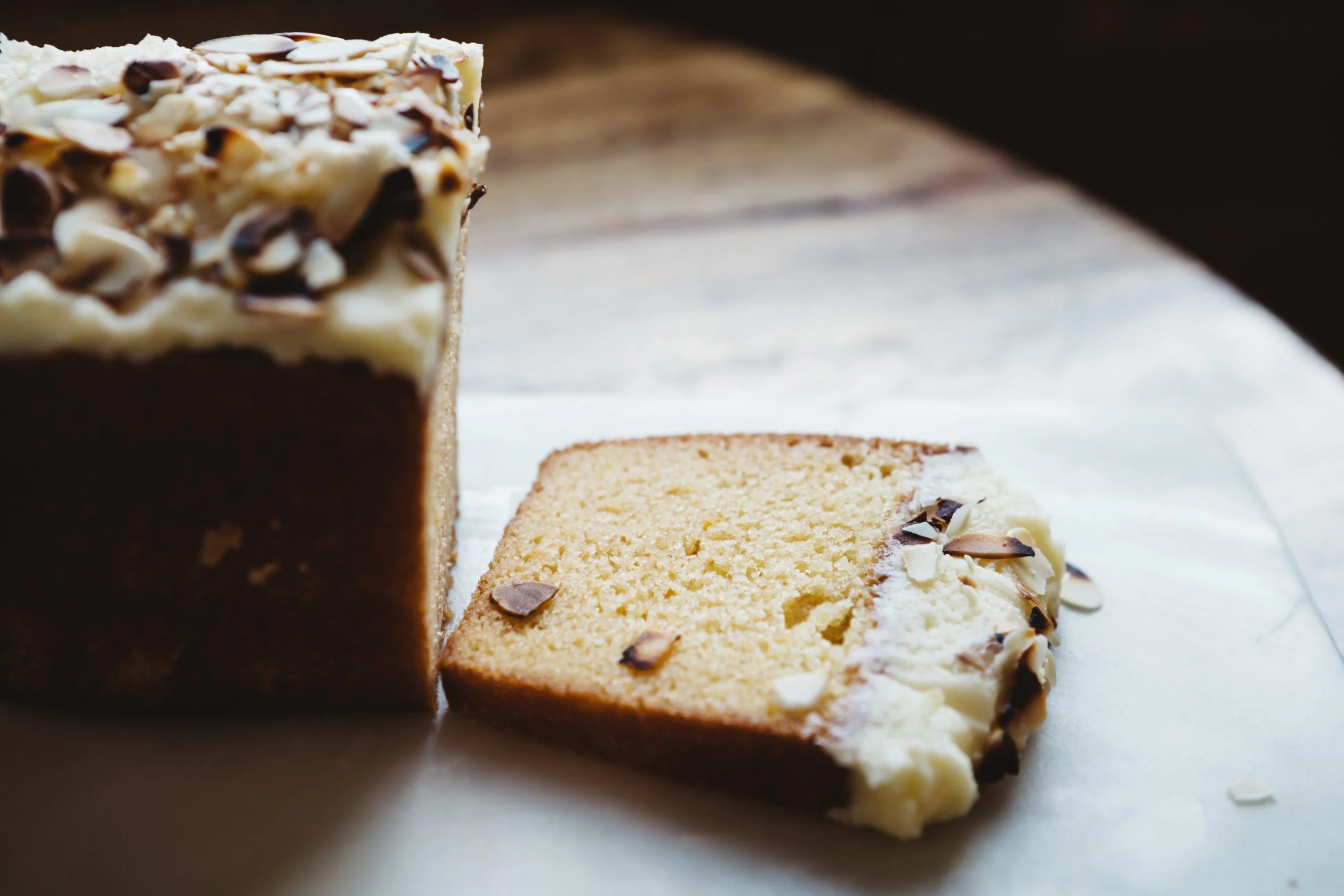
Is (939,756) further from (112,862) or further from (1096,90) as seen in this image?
(1096,90)

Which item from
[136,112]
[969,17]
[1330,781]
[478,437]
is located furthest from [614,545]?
[969,17]

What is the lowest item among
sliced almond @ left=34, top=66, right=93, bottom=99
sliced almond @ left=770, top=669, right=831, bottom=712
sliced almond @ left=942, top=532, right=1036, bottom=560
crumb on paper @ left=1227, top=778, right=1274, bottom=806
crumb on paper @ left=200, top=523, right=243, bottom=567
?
crumb on paper @ left=1227, top=778, right=1274, bottom=806

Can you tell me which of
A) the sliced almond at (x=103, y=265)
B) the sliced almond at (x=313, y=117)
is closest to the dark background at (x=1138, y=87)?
the sliced almond at (x=313, y=117)

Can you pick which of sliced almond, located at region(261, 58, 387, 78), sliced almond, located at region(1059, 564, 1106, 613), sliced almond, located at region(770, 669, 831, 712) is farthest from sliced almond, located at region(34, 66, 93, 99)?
sliced almond, located at region(1059, 564, 1106, 613)

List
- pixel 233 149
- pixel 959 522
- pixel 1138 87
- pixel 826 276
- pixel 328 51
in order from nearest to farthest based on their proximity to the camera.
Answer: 1. pixel 233 149
2. pixel 328 51
3. pixel 959 522
4. pixel 826 276
5. pixel 1138 87

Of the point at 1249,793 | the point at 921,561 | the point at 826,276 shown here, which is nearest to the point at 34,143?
the point at 921,561

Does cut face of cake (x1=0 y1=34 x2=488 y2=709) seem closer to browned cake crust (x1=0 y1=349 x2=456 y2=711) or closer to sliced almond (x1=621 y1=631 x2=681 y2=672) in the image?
browned cake crust (x1=0 y1=349 x2=456 y2=711)

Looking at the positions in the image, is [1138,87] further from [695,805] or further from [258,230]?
[258,230]
